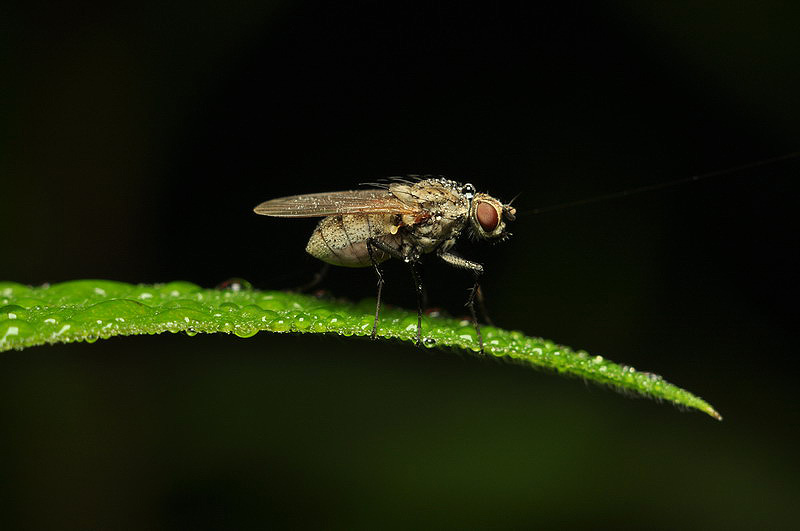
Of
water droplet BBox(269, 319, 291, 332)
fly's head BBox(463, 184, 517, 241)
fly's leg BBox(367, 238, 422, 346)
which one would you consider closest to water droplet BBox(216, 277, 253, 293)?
fly's leg BBox(367, 238, 422, 346)

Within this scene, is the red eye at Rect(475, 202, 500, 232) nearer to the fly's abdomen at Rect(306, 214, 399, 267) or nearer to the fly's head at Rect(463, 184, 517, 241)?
the fly's head at Rect(463, 184, 517, 241)

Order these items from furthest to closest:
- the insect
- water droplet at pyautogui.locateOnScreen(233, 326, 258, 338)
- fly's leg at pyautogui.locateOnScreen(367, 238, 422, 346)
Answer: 1. the insect
2. fly's leg at pyautogui.locateOnScreen(367, 238, 422, 346)
3. water droplet at pyautogui.locateOnScreen(233, 326, 258, 338)

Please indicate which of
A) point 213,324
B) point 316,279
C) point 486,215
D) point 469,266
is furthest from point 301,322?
point 316,279

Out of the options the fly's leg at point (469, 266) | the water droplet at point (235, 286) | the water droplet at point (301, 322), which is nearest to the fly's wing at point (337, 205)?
the fly's leg at point (469, 266)

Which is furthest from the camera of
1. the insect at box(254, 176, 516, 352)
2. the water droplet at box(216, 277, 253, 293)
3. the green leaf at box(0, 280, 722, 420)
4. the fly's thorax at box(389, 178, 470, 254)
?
A: the fly's thorax at box(389, 178, 470, 254)

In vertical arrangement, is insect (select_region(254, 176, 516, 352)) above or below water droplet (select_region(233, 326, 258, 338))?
above

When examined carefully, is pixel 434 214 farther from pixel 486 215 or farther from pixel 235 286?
pixel 235 286
